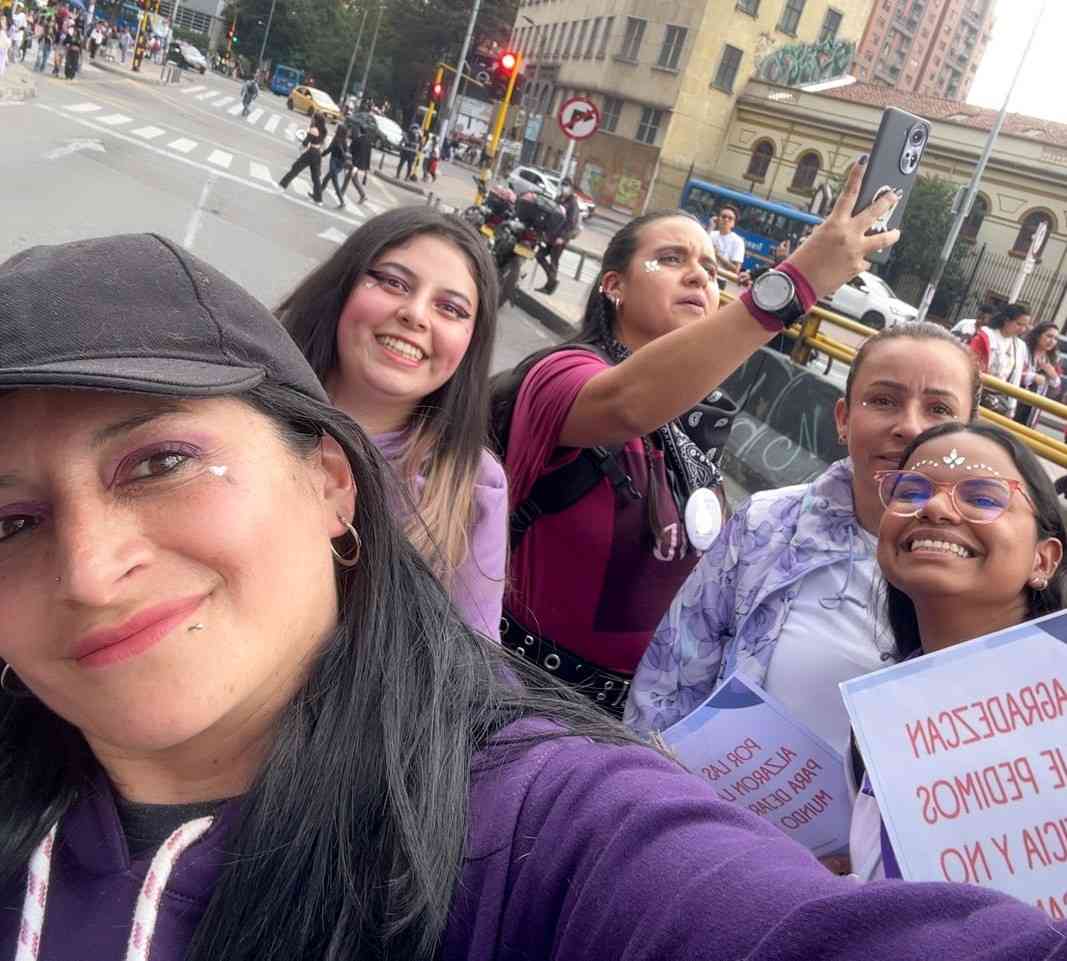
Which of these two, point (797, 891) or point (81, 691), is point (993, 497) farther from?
point (81, 691)

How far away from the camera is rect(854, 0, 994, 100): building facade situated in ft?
300

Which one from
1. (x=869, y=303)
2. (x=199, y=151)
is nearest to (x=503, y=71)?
(x=199, y=151)

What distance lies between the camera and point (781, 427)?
7.80m

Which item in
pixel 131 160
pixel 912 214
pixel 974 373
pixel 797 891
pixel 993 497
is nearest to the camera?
pixel 797 891

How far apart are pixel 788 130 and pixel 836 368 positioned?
126 ft

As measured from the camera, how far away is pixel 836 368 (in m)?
11.0

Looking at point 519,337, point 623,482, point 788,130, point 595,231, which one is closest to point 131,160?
point 519,337

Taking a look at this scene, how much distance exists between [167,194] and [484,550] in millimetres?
13931

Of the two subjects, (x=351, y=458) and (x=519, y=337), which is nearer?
(x=351, y=458)

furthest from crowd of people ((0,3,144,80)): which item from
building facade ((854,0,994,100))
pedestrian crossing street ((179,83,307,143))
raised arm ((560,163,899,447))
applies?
building facade ((854,0,994,100))

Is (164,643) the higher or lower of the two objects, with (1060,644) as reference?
lower

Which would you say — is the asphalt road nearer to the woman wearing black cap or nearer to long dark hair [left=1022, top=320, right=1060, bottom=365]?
long dark hair [left=1022, top=320, right=1060, bottom=365]

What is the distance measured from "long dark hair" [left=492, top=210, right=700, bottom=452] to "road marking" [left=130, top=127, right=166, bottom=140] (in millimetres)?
21488

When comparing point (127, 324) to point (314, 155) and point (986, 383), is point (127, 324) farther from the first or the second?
point (314, 155)
